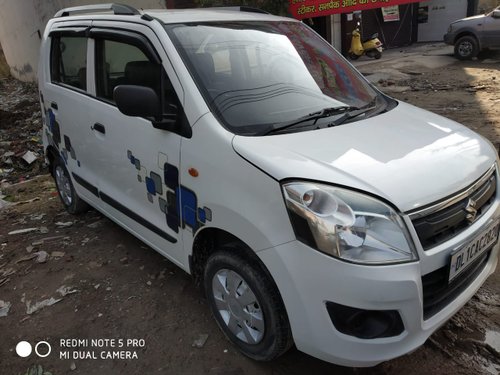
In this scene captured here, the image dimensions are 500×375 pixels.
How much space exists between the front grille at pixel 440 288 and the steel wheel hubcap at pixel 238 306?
771 mm

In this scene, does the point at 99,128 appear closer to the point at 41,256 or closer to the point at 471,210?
the point at 41,256

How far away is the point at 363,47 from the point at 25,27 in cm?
1118

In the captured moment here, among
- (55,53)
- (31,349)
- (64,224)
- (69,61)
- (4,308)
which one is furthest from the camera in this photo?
(64,224)

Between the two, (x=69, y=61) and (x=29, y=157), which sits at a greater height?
(x=69, y=61)

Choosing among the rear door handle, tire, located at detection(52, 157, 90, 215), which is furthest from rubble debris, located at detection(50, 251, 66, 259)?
the rear door handle

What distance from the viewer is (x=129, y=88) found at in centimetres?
230

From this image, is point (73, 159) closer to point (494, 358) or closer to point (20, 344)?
point (20, 344)

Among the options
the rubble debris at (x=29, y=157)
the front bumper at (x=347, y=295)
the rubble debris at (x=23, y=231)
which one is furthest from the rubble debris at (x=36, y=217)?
the front bumper at (x=347, y=295)

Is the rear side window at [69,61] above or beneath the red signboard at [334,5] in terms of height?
beneath

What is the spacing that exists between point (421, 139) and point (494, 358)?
49.8 inches

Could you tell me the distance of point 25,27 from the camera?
13680 millimetres

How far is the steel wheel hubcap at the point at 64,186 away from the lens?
13.8 feet

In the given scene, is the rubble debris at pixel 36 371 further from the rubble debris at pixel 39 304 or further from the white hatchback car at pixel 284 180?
the white hatchback car at pixel 284 180

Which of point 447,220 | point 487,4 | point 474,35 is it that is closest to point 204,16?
point 447,220
